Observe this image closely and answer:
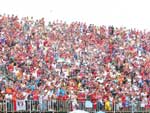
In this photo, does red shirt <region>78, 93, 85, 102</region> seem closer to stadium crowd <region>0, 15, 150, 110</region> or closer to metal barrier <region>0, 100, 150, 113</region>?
stadium crowd <region>0, 15, 150, 110</region>

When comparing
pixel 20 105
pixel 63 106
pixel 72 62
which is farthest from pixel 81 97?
pixel 72 62

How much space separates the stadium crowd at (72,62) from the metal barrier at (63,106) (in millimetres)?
135

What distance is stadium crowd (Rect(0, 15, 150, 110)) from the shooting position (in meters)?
27.3

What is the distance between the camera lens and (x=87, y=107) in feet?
88.4

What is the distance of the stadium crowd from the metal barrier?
13 centimetres

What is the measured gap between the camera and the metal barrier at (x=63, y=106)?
24.9 m

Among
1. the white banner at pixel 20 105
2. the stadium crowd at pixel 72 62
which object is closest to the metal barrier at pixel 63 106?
the white banner at pixel 20 105

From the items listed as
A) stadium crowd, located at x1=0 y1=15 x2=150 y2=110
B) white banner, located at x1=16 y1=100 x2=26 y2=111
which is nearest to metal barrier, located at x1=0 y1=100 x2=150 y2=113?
white banner, located at x1=16 y1=100 x2=26 y2=111

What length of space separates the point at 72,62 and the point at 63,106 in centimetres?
479

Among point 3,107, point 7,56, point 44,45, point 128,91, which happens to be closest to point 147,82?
point 128,91

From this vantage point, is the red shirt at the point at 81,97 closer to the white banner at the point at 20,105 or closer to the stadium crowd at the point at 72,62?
the stadium crowd at the point at 72,62

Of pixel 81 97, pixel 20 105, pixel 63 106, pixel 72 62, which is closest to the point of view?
pixel 20 105

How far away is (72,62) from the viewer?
3080 cm

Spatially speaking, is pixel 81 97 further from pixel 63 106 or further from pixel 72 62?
pixel 72 62
